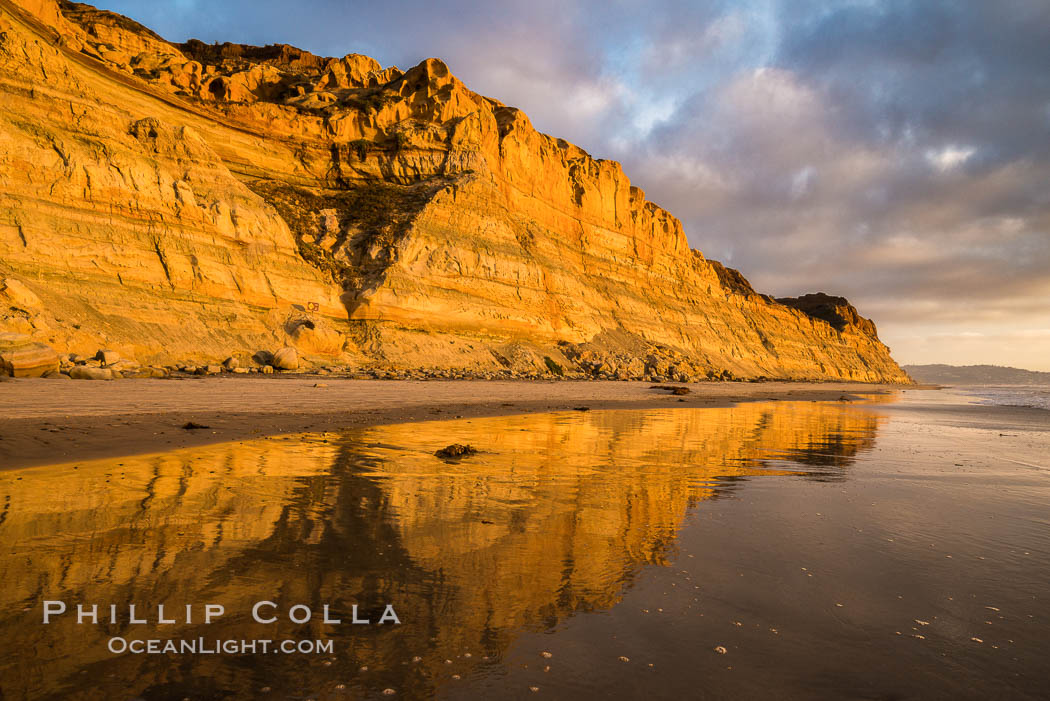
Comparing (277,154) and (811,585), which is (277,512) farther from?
(277,154)

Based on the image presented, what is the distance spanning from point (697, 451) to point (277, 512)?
712 centimetres

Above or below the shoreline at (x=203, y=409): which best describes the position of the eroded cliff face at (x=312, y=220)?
above

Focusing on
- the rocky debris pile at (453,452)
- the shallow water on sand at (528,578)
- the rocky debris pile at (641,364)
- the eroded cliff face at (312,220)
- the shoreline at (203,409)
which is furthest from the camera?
the rocky debris pile at (641,364)

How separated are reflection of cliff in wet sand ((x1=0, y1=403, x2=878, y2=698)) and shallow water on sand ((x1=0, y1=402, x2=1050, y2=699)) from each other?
2 cm

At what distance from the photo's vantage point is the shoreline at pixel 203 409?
291 inches

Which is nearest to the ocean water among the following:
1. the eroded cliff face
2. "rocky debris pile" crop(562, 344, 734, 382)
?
"rocky debris pile" crop(562, 344, 734, 382)

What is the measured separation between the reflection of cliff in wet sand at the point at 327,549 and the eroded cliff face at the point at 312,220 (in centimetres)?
1686

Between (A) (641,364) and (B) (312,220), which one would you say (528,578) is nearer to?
(B) (312,220)

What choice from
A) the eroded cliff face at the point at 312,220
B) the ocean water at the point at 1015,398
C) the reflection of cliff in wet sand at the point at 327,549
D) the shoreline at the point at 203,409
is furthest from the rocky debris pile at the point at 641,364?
the reflection of cliff in wet sand at the point at 327,549

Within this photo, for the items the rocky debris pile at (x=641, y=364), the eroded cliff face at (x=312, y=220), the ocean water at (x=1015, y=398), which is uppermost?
the eroded cliff face at (x=312, y=220)

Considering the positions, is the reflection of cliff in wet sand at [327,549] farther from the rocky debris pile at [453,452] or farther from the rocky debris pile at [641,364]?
the rocky debris pile at [641,364]

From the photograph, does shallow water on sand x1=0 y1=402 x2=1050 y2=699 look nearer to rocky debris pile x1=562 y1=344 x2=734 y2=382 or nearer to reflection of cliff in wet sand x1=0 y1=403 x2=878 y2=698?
reflection of cliff in wet sand x1=0 y1=403 x2=878 y2=698

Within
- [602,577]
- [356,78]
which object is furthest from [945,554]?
[356,78]

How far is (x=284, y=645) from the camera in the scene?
2363mm
